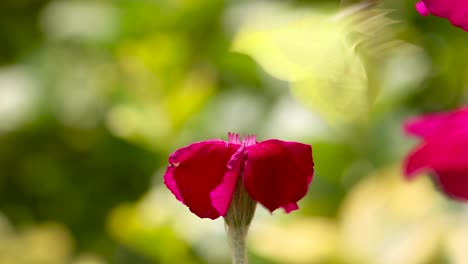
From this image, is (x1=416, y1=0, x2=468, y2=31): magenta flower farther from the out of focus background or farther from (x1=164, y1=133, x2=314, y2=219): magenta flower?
the out of focus background

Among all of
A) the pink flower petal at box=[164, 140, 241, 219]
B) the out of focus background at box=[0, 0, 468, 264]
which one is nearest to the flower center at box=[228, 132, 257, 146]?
the pink flower petal at box=[164, 140, 241, 219]

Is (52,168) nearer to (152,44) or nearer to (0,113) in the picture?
(0,113)

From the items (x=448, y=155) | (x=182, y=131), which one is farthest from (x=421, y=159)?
(x=182, y=131)

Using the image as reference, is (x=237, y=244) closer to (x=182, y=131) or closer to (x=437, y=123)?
(x=437, y=123)

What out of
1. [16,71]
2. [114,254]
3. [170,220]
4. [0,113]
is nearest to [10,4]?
[16,71]

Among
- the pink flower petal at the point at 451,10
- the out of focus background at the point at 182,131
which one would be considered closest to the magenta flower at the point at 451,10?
the pink flower petal at the point at 451,10

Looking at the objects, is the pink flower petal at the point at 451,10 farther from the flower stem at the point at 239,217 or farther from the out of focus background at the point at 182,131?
the out of focus background at the point at 182,131
